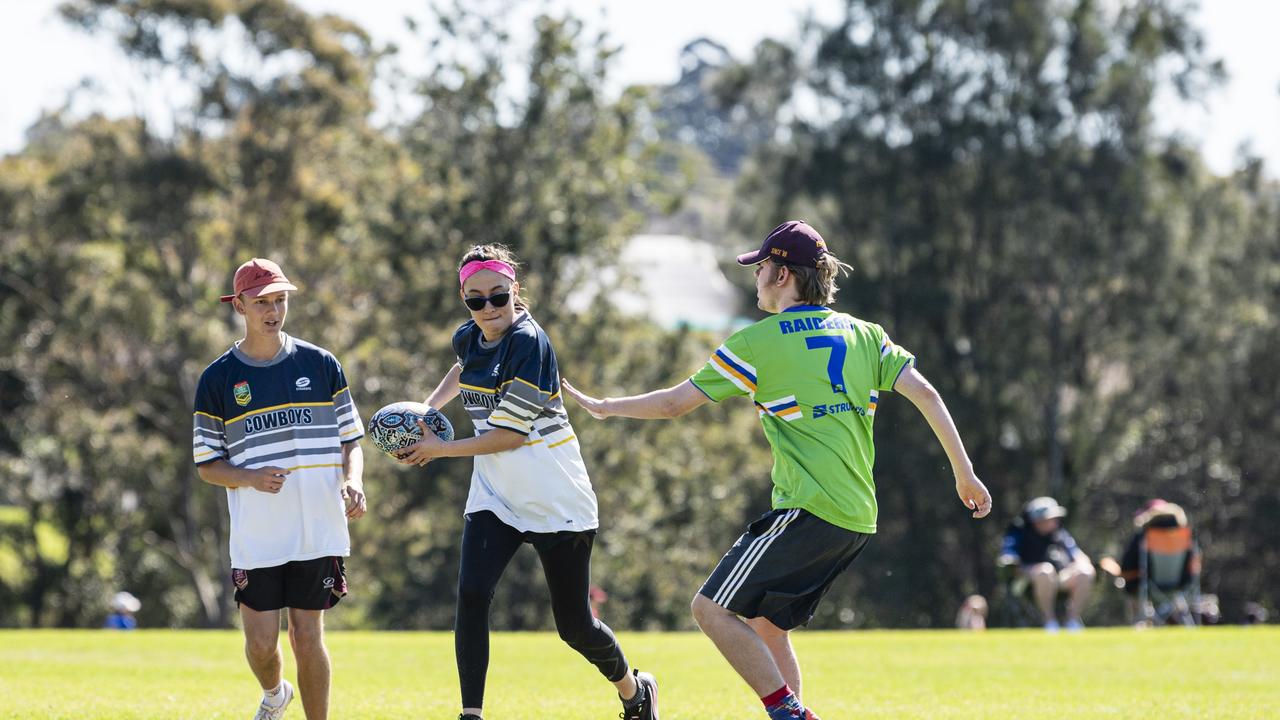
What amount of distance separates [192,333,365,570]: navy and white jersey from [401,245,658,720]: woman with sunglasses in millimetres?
451

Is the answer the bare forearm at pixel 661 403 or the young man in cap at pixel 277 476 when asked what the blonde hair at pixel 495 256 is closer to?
the young man in cap at pixel 277 476

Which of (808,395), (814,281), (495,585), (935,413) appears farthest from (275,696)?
(935,413)

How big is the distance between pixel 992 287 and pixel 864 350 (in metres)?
36.9

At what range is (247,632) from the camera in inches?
289

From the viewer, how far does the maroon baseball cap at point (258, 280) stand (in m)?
7.32

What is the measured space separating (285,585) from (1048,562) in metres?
15.9

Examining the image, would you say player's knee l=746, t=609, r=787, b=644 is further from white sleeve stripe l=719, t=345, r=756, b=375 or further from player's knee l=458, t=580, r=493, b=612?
player's knee l=458, t=580, r=493, b=612

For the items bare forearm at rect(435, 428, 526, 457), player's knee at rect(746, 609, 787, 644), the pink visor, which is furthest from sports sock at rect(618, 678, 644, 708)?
the pink visor

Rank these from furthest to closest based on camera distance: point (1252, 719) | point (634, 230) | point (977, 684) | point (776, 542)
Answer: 1. point (634, 230)
2. point (977, 684)
3. point (1252, 719)
4. point (776, 542)

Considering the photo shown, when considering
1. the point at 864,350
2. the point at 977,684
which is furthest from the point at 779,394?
the point at 977,684

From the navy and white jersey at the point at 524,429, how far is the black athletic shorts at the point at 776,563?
0.87m

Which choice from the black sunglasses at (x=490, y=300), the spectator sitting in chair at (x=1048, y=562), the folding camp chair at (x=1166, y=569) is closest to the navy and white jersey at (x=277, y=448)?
the black sunglasses at (x=490, y=300)

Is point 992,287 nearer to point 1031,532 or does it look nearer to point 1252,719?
point 1031,532

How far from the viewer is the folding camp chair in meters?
23.4
